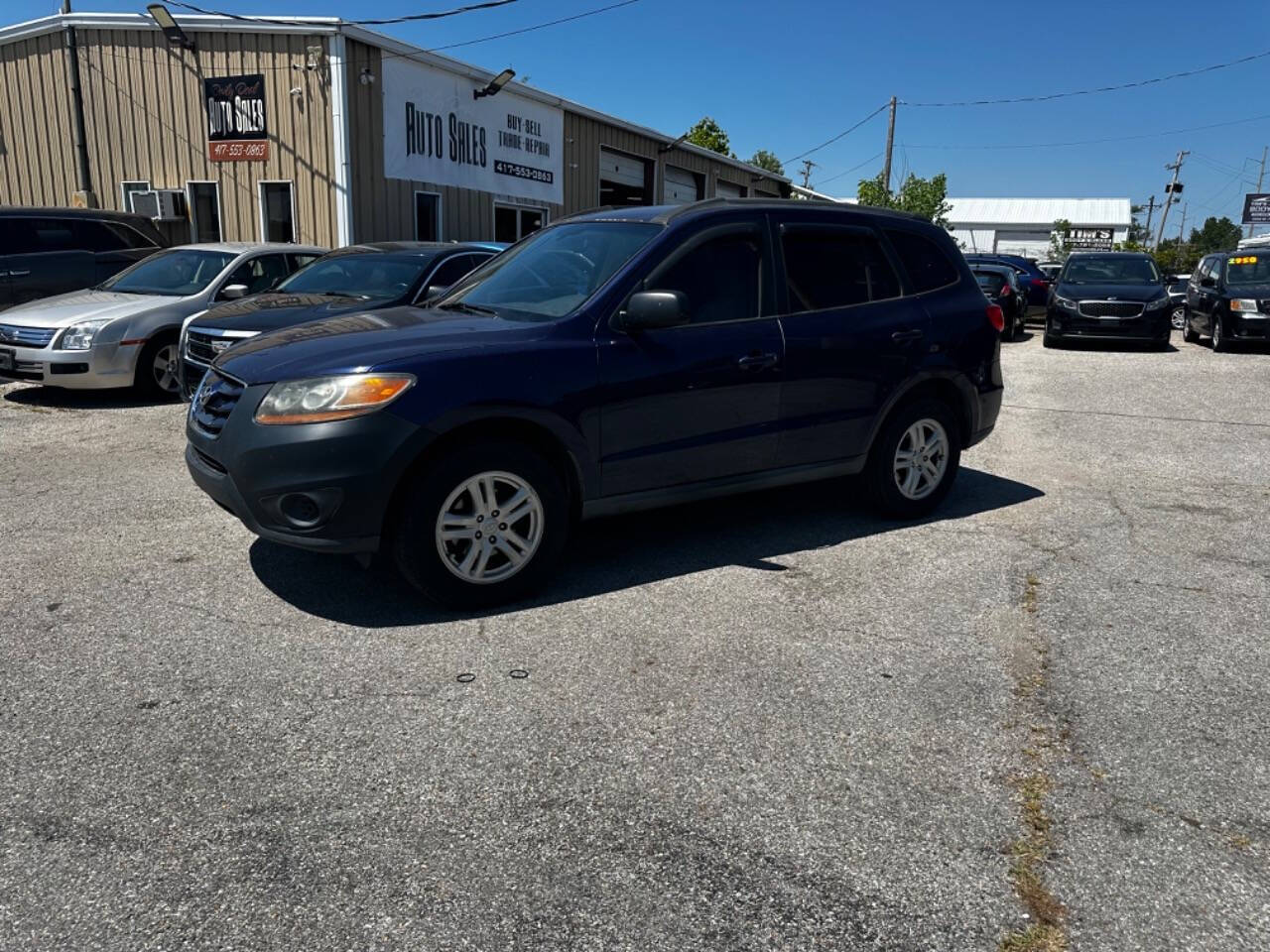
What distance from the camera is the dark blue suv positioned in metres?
3.90

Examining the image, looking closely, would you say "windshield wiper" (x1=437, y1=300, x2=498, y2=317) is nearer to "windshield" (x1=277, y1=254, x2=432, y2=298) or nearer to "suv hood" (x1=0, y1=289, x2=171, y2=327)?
"windshield" (x1=277, y1=254, x2=432, y2=298)

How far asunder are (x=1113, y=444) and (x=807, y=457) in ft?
14.5

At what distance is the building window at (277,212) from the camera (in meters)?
15.7

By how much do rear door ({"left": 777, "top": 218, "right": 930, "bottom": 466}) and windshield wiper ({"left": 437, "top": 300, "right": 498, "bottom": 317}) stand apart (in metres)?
1.50

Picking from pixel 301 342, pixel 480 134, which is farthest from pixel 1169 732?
pixel 480 134

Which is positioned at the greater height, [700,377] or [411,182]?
[411,182]

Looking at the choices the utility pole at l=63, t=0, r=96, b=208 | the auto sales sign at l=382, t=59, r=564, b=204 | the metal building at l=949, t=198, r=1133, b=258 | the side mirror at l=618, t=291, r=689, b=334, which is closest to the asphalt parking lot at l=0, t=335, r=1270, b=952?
the side mirror at l=618, t=291, r=689, b=334

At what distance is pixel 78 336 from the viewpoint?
8641mm

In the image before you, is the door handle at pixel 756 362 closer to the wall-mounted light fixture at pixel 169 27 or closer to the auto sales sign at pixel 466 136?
the auto sales sign at pixel 466 136

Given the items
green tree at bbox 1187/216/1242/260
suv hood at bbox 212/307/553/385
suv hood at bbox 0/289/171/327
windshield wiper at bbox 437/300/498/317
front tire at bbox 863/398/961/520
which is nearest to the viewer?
suv hood at bbox 212/307/553/385

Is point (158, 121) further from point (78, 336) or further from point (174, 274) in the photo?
point (78, 336)

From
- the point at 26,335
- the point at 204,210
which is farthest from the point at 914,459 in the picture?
the point at 204,210

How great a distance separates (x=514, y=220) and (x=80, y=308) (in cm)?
1187

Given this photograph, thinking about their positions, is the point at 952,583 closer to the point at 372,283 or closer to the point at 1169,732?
the point at 1169,732
